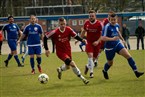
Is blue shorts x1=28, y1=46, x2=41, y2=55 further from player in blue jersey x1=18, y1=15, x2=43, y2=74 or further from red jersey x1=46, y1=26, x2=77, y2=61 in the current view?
red jersey x1=46, y1=26, x2=77, y2=61

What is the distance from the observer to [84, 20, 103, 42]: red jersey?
43.7ft

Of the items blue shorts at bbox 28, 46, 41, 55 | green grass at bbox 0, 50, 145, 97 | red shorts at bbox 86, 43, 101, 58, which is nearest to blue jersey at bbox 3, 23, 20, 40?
blue shorts at bbox 28, 46, 41, 55

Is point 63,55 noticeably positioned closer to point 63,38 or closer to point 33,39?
point 63,38

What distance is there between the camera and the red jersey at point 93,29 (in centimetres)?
1332

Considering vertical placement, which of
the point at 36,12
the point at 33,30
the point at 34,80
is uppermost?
the point at 33,30

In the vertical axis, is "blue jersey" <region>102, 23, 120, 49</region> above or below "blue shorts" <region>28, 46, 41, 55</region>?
above

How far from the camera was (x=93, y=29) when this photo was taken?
13.4m

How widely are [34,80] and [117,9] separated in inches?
2198

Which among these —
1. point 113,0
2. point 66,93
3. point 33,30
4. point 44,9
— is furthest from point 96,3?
point 66,93

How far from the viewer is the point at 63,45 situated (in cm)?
1180

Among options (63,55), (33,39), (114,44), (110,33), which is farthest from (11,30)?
(114,44)

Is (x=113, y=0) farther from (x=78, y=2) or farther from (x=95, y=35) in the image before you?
(x=95, y=35)

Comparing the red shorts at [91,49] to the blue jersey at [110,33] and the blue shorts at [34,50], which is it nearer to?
the blue jersey at [110,33]

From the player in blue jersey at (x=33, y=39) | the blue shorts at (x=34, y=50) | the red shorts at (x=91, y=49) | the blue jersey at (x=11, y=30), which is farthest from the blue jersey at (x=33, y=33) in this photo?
the blue jersey at (x=11, y=30)
